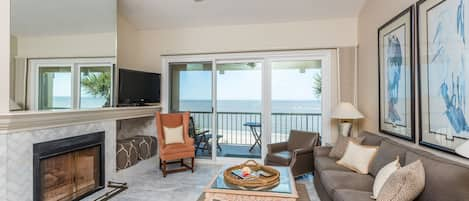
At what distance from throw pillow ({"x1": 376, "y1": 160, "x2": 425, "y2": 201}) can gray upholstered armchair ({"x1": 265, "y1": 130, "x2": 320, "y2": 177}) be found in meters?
1.89

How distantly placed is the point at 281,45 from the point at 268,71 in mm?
498

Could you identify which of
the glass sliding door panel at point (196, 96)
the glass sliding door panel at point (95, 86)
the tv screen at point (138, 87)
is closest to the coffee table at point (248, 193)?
the glass sliding door panel at point (95, 86)

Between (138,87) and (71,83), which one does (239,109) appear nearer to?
(138,87)

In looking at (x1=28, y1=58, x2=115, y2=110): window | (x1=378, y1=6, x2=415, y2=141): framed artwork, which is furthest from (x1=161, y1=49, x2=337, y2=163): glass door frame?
(x1=28, y1=58, x2=115, y2=110): window

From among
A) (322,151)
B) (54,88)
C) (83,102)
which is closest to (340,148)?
(322,151)

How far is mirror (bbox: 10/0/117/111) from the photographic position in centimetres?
257

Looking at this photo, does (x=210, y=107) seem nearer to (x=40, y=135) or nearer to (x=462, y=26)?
(x=40, y=135)

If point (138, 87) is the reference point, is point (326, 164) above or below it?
below

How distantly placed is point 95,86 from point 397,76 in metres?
3.84

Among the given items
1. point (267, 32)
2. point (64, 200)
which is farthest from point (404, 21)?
Result: point (64, 200)

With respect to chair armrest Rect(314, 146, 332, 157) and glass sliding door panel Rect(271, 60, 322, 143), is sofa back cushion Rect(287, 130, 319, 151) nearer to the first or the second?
chair armrest Rect(314, 146, 332, 157)

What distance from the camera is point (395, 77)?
2984 millimetres

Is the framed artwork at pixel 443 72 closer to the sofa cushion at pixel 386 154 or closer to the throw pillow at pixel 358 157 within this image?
the sofa cushion at pixel 386 154

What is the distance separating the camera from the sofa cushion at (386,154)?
238 centimetres
